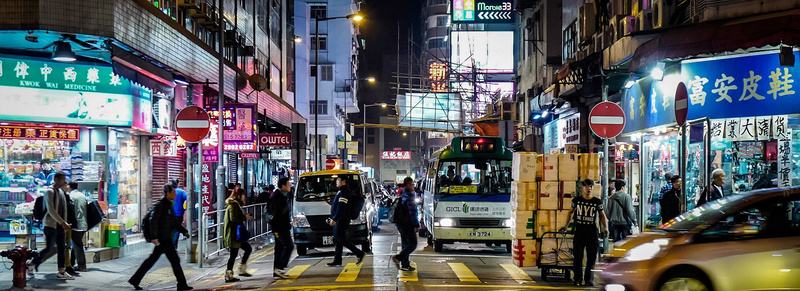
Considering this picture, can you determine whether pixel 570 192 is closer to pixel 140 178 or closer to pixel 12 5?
pixel 12 5

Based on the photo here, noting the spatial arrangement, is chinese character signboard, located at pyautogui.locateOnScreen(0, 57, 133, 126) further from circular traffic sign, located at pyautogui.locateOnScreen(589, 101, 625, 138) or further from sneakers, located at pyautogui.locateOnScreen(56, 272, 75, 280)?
circular traffic sign, located at pyautogui.locateOnScreen(589, 101, 625, 138)

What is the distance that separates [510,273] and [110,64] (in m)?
9.79

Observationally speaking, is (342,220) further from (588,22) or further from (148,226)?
(588,22)

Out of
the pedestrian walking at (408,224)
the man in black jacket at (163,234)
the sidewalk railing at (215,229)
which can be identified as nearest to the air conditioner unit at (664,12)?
the pedestrian walking at (408,224)

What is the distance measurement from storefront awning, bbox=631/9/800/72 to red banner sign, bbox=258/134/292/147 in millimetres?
15742

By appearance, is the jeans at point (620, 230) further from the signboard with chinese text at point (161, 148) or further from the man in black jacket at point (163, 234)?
the signboard with chinese text at point (161, 148)

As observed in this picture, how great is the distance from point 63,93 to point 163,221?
5592 millimetres

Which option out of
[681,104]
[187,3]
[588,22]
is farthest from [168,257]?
[588,22]

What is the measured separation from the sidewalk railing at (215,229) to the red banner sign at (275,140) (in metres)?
4.22

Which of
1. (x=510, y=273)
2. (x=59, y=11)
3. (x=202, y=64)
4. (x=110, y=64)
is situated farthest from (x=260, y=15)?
(x=510, y=273)

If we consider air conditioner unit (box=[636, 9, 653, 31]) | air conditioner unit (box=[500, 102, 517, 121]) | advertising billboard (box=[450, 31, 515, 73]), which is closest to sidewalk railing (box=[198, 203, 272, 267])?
air conditioner unit (box=[636, 9, 653, 31])

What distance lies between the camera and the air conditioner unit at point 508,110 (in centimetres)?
3909

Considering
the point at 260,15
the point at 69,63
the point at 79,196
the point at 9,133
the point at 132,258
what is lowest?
the point at 132,258

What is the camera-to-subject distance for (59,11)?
14.5 meters
